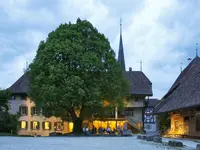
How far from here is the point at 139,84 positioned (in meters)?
68.4

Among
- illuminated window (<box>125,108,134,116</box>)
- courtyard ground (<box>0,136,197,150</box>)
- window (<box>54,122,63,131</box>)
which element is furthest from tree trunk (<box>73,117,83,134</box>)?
illuminated window (<box>125,108,134,116</box>)

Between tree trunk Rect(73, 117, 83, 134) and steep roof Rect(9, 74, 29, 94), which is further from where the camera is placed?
steep roof Rect(9, 74, 29, 94)

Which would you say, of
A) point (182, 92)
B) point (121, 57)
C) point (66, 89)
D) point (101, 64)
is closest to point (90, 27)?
point (101, 64)

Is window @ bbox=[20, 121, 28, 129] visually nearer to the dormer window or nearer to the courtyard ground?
the dormer window

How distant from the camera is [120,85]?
4644 cm

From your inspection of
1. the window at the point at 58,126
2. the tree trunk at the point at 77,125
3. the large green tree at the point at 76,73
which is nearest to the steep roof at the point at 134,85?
the window at the point at 58,126

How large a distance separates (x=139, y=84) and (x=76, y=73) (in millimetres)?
26469

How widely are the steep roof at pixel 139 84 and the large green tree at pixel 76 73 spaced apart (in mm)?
18750

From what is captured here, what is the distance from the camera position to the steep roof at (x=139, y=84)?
A: 218 feet

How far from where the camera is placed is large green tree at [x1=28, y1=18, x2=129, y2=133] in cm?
4222

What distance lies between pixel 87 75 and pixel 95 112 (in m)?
4.97

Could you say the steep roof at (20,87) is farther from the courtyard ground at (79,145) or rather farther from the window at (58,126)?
the courtyard ground at (79,145)

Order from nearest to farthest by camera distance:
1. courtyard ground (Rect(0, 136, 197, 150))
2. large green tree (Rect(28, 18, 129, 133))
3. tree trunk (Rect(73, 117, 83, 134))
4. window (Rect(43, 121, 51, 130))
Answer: courtyard ground (Rect(0, 136, 197, 150)) → large green tree (Rect(28, 18, 129, 133)) → tree trunk (Rect(73, 117, 83, 134)) → window (Rect(43, 121, 51, 130))

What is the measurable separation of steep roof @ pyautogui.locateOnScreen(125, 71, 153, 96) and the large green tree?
1875 cm
